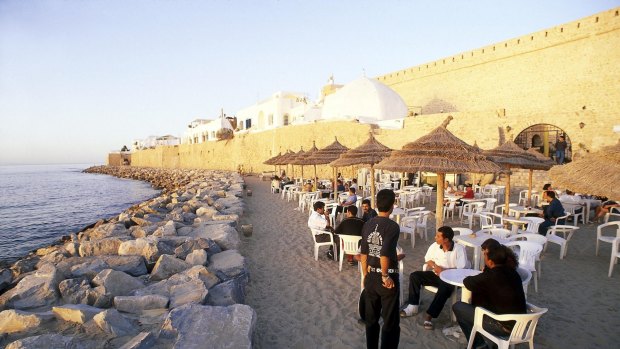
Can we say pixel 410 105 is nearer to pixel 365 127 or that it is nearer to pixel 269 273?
pixel 365 127

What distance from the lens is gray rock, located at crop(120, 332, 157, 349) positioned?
274 cm

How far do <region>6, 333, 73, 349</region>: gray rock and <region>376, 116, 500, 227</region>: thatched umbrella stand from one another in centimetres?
470

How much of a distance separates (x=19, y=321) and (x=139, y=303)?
1024 mm

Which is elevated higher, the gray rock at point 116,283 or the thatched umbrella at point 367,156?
the thatched umbrella at point 367,156

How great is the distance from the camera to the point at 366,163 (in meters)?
8.20

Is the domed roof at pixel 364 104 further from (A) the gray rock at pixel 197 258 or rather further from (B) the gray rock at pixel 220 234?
(A) the gray rock at pixel 197 258

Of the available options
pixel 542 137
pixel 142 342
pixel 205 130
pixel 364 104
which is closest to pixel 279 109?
pixel 205 130

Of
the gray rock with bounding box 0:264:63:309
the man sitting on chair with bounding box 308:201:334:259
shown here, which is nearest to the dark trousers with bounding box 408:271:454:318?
the man sitting on chair with bounding box 308:201:334:259

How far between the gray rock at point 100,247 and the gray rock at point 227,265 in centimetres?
200

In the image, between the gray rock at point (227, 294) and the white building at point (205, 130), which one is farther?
the white building at point (205, 130)

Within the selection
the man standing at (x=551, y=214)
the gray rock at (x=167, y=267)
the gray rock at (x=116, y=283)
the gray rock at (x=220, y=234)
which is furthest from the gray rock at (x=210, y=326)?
the man standing at (x=551, y=214)

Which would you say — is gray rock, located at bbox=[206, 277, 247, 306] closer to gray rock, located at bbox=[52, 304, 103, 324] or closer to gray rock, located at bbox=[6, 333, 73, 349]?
gray rock, located at bbox=[52, 304, 103, 324]

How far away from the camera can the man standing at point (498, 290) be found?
2.73 metres

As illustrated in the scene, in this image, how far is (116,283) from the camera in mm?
4086
